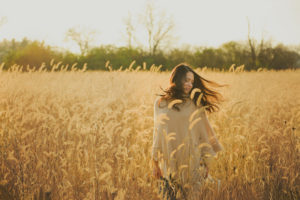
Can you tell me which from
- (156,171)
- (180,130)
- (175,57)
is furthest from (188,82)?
(175,57)

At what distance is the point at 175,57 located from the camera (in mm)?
25531

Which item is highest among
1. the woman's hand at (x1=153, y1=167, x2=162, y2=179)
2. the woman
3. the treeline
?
the treeline

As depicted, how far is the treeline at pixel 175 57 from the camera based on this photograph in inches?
838

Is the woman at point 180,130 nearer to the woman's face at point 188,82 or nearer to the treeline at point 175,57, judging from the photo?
the woman's face at point 188,82

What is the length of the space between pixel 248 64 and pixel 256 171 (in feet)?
76.0

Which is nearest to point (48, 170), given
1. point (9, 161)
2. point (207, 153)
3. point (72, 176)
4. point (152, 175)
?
point (72, 176)

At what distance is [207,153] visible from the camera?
207 cm

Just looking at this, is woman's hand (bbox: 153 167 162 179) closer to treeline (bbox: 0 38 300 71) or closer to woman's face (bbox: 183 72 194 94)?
woman's face (bbox: 183 72 194 94)

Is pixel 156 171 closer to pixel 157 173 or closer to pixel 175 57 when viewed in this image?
pixel 157 173

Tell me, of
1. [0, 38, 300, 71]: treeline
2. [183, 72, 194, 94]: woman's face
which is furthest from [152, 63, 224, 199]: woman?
[0, 38, 300, 71]: treeline

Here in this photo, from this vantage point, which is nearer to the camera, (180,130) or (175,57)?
(180,130)

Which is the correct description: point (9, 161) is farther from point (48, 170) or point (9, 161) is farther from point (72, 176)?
point (72, 176)

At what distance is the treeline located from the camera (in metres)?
21.3

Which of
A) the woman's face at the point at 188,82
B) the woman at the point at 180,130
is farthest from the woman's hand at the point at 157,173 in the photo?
Answer: the woman's face at the point at 188,82
